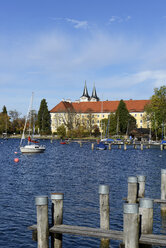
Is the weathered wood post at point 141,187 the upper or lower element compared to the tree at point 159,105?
lower

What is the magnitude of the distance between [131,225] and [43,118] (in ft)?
486

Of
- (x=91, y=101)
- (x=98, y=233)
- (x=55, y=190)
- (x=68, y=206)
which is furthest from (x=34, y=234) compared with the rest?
(x=91, y=101)

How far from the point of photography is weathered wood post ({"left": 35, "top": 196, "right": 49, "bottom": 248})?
9.66 meters

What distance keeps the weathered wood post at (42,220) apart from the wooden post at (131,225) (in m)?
2.23

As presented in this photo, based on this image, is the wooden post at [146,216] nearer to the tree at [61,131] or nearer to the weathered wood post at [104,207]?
the weathered wood post at [104,207]

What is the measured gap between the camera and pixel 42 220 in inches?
383

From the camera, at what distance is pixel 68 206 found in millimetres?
18734

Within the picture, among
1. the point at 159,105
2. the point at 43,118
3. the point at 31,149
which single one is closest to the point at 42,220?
the point at 31,149

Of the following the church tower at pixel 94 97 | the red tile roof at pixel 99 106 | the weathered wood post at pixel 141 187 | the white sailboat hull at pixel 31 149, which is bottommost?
the white sailboat hull at pixel 31 149

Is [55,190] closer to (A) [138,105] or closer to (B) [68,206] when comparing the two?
(B) [68,206]

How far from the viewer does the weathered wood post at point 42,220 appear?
9664 mm

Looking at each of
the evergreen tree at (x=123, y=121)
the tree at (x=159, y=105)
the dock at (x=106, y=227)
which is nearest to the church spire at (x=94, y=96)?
the evergreen tree at (x=123, y=121)

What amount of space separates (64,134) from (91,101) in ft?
175

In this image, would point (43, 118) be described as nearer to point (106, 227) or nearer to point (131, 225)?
point (106, 227)
